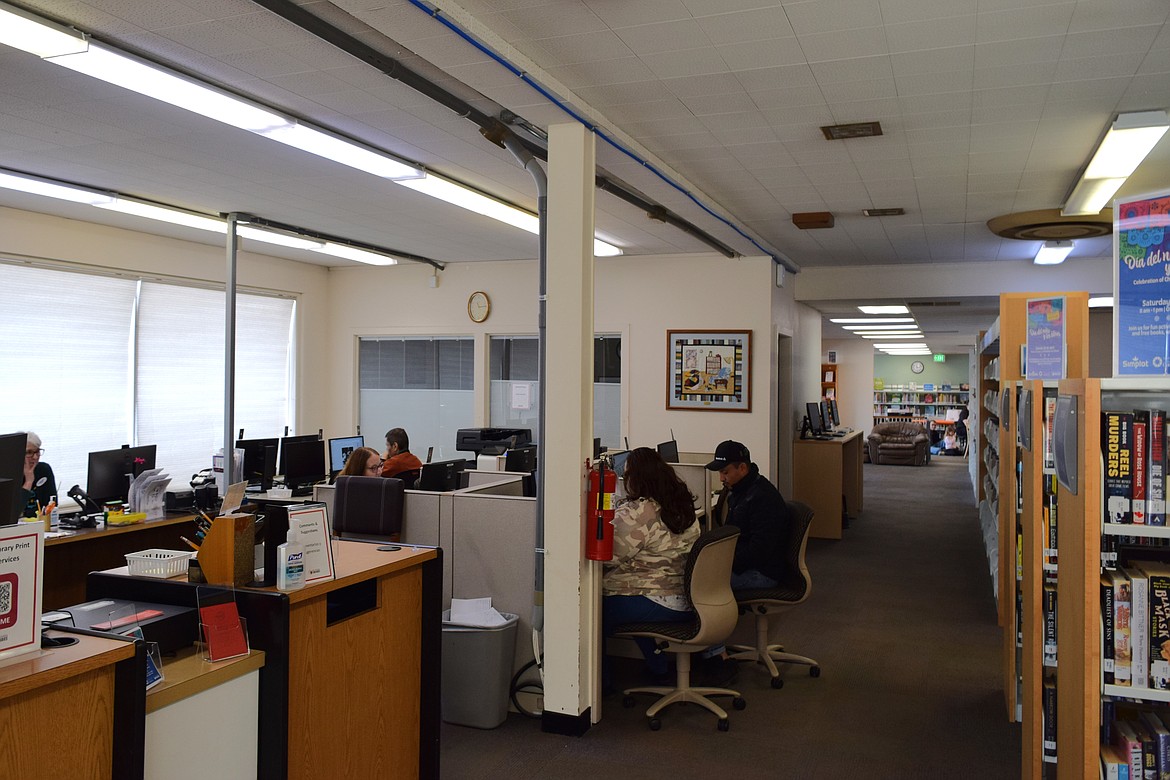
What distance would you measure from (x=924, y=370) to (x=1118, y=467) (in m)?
23.0

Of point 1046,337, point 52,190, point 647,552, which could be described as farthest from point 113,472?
point 1046,337

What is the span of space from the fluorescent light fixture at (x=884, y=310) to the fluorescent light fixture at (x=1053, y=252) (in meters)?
2.49

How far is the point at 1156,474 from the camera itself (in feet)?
7.03

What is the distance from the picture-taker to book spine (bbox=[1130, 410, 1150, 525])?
2154 millimetres

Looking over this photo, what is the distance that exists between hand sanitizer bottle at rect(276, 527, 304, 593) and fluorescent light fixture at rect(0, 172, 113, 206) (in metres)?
4.43

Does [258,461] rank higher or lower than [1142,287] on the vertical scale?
lower

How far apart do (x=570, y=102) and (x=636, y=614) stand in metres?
2.49

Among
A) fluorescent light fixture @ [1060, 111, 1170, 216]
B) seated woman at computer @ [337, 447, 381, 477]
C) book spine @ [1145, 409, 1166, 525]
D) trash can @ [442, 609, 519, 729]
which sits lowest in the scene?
trash can @ [442, 609, 519, 729]

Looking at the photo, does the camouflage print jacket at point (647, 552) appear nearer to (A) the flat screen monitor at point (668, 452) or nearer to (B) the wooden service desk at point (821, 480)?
(A) the flat screen monitor at point (668, 452)

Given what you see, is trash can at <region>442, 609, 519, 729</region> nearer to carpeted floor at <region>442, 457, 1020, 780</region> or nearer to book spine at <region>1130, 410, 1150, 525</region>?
carpeted floor at <region>442, 457, 1020, 780</region>

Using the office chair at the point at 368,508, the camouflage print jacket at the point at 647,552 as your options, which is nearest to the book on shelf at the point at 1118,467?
the camouflage print jacket at the point at 647,552

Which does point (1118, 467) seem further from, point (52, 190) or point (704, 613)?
→ point (52, 190)

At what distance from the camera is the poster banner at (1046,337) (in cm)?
511

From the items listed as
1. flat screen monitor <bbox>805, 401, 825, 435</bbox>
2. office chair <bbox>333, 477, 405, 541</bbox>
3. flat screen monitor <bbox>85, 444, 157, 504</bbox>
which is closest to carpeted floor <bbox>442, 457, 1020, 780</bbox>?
office chair <bbox>333, 477, 405, 541</bbox>
